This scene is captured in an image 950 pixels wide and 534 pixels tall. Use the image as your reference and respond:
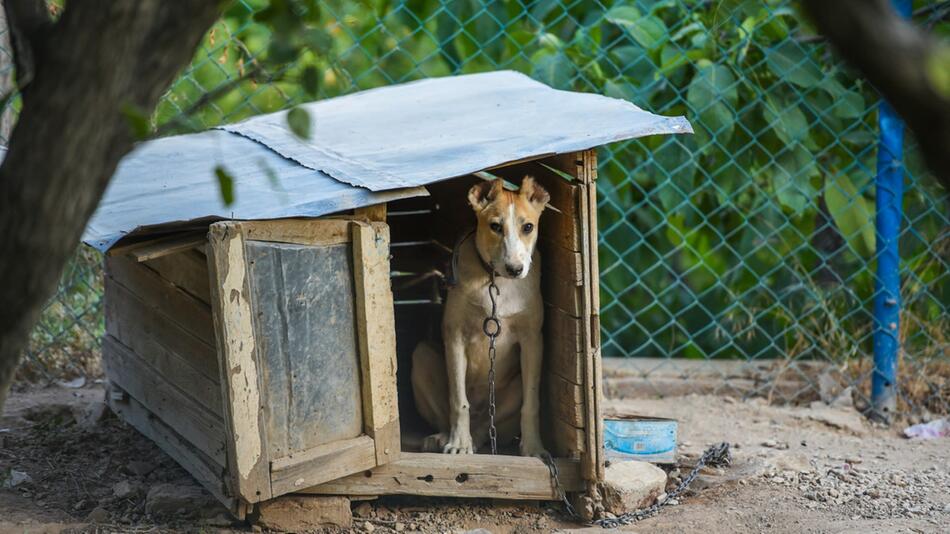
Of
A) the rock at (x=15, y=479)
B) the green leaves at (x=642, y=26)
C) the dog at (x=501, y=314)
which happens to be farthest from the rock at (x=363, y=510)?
the green leaves at (x=642, y=26)

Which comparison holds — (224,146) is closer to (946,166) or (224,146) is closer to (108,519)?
(108,519)

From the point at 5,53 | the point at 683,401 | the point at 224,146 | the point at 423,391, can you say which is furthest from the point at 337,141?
the point at 683,401

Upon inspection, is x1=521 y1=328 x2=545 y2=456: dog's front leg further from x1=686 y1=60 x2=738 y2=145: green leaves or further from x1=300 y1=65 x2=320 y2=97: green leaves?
x1=300 y1=65 x2=320 y2=97: green leaves

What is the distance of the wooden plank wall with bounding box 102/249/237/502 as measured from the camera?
3.38 metres

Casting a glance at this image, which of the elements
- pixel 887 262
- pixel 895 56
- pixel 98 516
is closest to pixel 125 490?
pixel 98 516

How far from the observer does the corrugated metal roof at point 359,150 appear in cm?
324

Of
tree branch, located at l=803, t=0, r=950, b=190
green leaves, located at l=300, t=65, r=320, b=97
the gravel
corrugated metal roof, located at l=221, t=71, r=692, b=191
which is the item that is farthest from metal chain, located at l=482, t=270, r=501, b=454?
tree branch, located at l=803, t=0, r=950, b=190

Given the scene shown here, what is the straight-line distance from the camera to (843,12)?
1181mm

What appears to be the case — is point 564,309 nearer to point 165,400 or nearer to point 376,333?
point 376,333

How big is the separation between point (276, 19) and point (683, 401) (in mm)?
3985

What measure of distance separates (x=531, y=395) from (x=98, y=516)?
1.60m

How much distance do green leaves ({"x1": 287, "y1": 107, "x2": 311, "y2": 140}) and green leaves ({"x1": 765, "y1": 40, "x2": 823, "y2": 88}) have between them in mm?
3875

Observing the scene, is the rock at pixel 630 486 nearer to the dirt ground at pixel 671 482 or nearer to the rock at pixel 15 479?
the dirt ground at pixel 671 482

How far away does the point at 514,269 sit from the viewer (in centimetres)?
366
